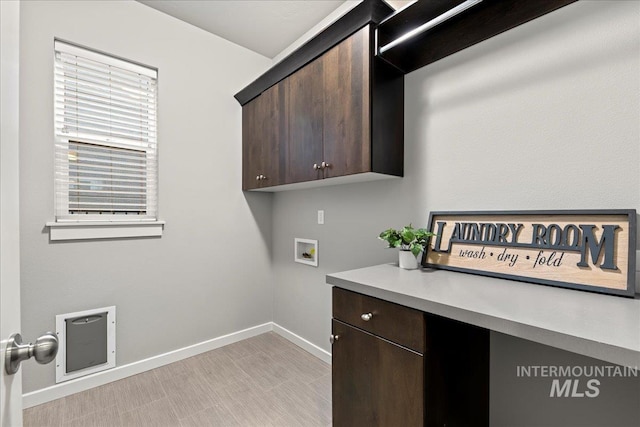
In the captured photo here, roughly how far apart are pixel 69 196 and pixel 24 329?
86cm

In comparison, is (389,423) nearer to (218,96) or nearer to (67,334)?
(67,334)

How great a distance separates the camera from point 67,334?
195 cm

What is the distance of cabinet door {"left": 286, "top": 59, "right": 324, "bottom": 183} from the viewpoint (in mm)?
1911

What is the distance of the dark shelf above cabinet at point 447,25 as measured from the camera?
4.20ft

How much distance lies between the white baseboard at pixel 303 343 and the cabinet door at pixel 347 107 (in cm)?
150

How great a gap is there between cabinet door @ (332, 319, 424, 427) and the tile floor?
1.73ft

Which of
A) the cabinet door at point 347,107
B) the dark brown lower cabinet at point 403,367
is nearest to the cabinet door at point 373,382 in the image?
the dark brown lower cabinet at point 403,367

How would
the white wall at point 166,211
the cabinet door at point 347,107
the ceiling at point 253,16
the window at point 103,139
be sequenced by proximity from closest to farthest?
the cabinet door at point 347,107, the white wall at point 166,211, the window at point 103,139, the ceiling at point 253,16

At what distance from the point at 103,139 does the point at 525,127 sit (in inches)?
103

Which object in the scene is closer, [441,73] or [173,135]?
[441,73]

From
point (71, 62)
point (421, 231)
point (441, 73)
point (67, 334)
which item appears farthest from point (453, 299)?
point (71, 62)

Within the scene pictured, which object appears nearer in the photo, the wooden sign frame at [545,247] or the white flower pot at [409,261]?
the wooden sign frame at [545,247]

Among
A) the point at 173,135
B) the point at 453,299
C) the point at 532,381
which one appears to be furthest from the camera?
the point at 173,135

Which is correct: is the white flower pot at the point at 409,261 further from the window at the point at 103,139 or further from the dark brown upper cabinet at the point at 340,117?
the window at the point at 103,139
